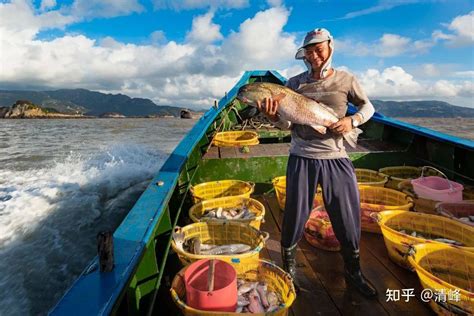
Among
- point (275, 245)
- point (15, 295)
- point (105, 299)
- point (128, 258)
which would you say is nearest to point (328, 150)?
point (275, 245)

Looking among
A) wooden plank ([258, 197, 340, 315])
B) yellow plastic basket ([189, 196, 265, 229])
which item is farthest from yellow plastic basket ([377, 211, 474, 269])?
yellow plastic basket ([189, 196, 265, 229])

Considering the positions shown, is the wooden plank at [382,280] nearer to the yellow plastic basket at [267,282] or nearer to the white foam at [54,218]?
the yellow plastic basket at [267,282]

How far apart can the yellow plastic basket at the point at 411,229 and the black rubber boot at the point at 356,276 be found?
494 mm

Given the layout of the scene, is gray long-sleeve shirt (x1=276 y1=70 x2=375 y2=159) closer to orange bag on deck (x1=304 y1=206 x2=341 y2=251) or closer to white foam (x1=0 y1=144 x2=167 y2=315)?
orange bag on deck (x1=304 y1=206 x2=341 y2=251)

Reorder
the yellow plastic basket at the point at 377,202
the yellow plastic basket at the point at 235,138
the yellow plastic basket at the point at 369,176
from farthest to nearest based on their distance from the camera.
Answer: the yellow plastic basket at the point at 235,138
the yellow plastic basket at the point at 369,176
the yellow plastic basket at the point at 377,202

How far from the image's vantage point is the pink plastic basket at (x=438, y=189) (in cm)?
395

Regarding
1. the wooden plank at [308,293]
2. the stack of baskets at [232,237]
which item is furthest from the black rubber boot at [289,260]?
the stack of baskets at [232,237]

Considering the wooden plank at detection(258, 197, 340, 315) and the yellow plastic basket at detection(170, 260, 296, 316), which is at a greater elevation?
the yellow plastic basket at detection(170, 260, 296, 316)

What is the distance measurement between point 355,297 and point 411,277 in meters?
0.72

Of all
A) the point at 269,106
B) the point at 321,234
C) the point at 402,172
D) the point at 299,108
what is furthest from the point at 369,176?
the point at 269,106

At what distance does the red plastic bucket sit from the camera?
2.02m

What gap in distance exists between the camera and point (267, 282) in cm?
256

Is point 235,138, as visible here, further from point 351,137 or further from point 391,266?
point 391,266

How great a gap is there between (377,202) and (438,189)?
2.63 feet
